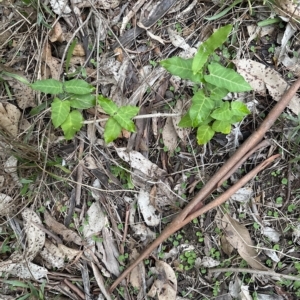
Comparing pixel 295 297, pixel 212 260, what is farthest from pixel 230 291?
pixel 295 297

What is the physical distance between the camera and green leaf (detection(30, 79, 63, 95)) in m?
2.05

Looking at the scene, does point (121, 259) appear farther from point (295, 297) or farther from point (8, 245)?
point (295, 297)

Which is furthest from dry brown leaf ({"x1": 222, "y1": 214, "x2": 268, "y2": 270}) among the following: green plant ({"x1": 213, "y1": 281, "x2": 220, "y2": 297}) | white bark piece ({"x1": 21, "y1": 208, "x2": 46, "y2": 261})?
white bark piece ({"x1": 21, "y1": 208, "x2": 46, "y2": 261})

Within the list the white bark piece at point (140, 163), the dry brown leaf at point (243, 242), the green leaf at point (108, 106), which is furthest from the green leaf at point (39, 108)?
the dry brown leaf at point (243, 242)

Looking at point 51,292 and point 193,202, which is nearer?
point 193,202

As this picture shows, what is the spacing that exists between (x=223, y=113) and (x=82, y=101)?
29.3 inches

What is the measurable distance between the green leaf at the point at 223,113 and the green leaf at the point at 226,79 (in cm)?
12

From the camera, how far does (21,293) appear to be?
242cm

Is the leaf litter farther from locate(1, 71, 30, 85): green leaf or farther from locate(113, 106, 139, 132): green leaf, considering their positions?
locate(113, 106, 139, 132): green leaf

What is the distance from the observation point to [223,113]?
79.5 inches

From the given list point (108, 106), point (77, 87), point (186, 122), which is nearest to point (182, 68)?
point (186, 122)

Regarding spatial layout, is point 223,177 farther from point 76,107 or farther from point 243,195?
point 76,107

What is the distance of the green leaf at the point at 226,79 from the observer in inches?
75.5

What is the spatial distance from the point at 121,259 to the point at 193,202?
1.79 ft
